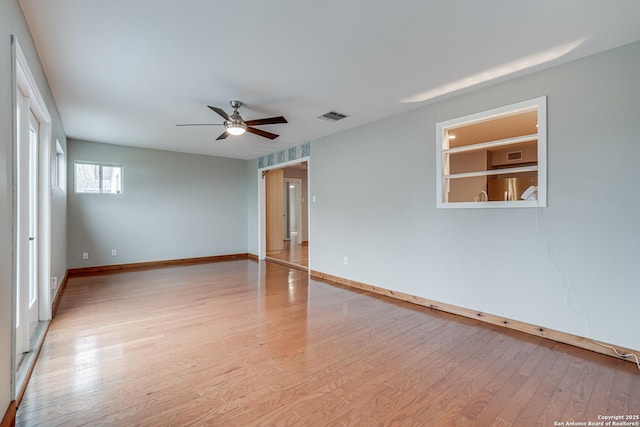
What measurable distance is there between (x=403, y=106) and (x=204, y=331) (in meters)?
3.40

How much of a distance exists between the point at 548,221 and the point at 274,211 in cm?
619

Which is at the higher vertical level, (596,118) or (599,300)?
(596,118)

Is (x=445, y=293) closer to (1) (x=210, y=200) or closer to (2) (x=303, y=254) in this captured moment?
(2) (x=303, y=254)

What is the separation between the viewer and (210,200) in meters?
7.00

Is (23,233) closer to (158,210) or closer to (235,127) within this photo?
(235,127)

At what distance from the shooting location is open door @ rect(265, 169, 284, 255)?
25.5 feet

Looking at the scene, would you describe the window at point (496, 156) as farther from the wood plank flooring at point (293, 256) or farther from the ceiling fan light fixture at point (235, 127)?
the wood plank flooring at point (293, 256)

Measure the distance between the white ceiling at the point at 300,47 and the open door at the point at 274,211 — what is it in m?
4.06

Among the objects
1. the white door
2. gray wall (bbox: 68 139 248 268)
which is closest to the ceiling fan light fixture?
the white door

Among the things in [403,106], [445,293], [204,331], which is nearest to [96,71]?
[204,331]

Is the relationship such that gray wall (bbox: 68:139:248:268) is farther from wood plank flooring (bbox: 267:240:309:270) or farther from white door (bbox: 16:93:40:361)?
white door (bbox: 16:93:40:361)

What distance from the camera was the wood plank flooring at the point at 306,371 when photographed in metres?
1.72

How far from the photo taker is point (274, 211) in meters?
7.95

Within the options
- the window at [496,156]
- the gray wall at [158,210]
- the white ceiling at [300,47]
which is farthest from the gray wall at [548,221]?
the gray wall at [158,210]
